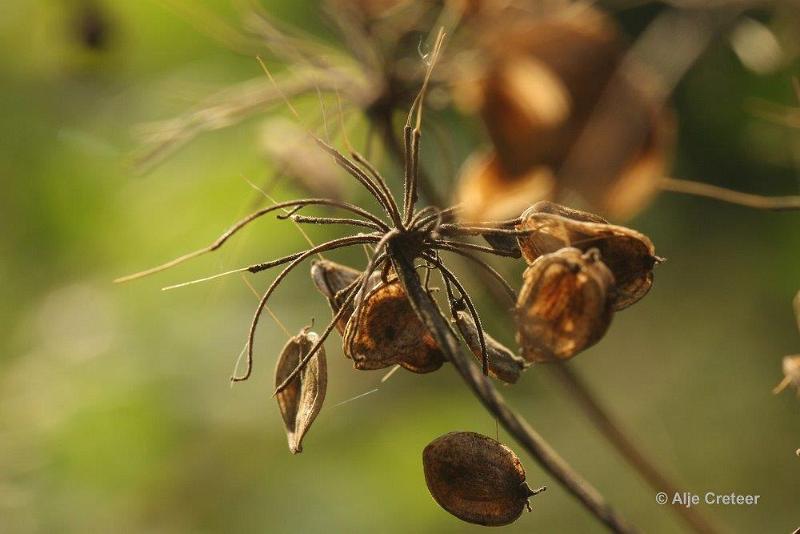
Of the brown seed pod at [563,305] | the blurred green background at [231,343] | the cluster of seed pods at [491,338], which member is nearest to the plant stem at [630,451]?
the cluster of seed pods at [491,338]

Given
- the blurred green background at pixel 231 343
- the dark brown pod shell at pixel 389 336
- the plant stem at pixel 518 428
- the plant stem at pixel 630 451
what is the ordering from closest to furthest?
1. the plant stem at pixel 518 428
2. the dark brown pod shell at pixel 389 336
3. the plant stem at pixel 630 451
4. the blurred green background at pixel 231 343

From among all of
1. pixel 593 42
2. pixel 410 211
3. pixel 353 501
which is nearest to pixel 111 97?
pixel 353 501

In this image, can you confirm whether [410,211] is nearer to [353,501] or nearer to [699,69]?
[353,501]

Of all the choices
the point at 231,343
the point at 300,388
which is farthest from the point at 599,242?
the point at 231,343

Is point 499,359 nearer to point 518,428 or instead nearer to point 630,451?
point 518,428

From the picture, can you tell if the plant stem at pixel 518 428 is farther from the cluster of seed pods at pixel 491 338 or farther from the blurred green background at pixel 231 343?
the blurred green background at pixel 231 343

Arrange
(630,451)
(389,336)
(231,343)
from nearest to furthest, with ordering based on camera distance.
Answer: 1. (389,336)
2. (630,451)
3. (231,343)
